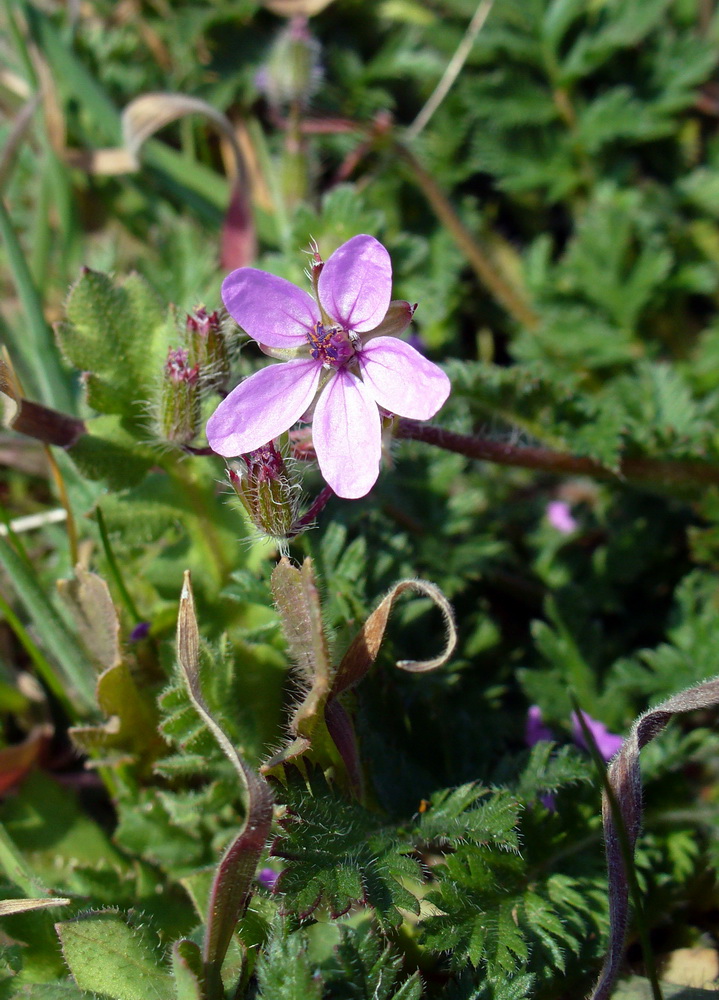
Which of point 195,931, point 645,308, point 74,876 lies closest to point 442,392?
point 195,931

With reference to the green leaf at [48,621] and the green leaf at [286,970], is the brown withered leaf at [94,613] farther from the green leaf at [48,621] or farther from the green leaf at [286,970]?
the green leaf at [286,970]

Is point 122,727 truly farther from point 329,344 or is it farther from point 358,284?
point 358,284

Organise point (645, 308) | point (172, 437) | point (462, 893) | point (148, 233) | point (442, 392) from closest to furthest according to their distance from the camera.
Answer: point (442, 392), point (462, 893), point (172, 437), point (645, 308), point (148, 233)

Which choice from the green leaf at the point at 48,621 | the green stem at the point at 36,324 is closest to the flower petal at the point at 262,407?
the green leaf at the point at 48,621

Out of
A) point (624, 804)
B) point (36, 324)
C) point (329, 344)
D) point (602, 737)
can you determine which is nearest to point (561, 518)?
point (602, 737)

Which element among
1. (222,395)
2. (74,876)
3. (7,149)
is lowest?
(74,876)

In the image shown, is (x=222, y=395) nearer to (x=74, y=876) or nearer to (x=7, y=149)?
(x=74, y=876)

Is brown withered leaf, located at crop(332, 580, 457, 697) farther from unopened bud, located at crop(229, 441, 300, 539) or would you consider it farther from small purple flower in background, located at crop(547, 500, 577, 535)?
small purple flower in background, located at crop(547, 500, 577, 535)
